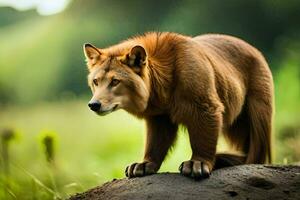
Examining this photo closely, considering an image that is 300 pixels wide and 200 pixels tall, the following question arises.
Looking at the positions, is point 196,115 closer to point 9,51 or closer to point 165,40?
point 165,40

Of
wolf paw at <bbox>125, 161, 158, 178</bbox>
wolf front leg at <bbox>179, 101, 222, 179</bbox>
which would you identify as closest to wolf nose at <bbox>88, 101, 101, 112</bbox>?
wolf paw at <bbox>125, 161, 158, 178</bbox>

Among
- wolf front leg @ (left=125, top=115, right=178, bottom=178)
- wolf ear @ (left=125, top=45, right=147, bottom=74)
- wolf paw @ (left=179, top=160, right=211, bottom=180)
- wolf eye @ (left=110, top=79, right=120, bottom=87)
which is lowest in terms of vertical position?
wolf paw @ (left=179, top=160, right=211, bottom=180)

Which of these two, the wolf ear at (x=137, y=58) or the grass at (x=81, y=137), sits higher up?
the wolf ear at (x=137, y=58)

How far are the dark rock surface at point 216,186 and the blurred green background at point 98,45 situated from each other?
646cm

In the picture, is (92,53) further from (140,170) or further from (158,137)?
(140,170)

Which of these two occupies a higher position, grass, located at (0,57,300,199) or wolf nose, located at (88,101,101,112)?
wolf nose, located at (88,101,101,112)

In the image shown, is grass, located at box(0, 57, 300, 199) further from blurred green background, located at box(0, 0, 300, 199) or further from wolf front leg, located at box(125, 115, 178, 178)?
wolf front leg, located at box(125, 115, 178, 178)

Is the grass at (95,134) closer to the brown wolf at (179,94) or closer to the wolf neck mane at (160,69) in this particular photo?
the brown wolf at (179,94)

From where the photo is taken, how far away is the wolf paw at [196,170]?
256 inches

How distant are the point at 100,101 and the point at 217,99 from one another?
101cm

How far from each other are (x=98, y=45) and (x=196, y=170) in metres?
10.6

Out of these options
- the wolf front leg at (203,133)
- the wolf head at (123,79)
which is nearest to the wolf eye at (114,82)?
the wolf head at (123,79)

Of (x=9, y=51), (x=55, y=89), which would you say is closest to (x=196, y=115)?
(x=55, y=89)

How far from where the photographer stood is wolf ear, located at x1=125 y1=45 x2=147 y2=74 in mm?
6855
